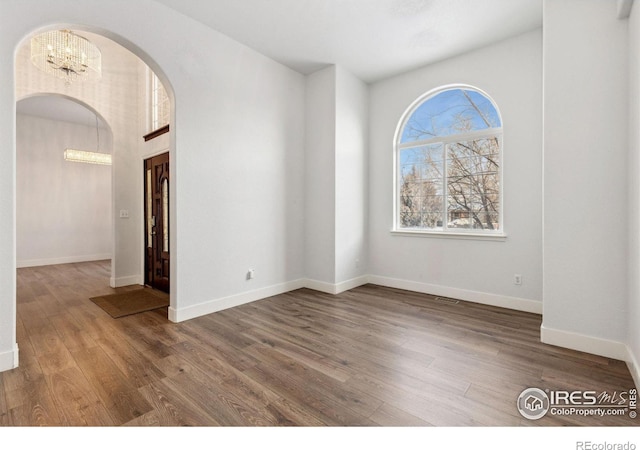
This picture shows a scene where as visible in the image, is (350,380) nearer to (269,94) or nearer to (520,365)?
(520,365)

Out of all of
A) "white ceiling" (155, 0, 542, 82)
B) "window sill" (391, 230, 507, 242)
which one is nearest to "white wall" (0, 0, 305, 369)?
"white ceiling" (155, 0, 542, 82)

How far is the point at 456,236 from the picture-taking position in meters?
4.12

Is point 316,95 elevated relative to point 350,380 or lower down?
elevated

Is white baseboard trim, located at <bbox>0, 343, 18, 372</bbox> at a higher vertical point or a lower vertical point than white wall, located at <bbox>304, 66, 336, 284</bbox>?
lower

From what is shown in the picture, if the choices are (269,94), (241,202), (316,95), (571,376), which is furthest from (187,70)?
(571,376)

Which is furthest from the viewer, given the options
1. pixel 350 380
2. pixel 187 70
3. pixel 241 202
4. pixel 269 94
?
pixel 269 94

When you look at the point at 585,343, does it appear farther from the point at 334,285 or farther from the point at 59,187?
the point at 59,187

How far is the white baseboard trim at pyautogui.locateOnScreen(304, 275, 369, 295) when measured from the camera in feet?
14.4

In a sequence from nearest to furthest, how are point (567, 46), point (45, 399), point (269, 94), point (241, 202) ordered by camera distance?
point (45, 399), point (567, 46), point (241, 202), point (269, 94)

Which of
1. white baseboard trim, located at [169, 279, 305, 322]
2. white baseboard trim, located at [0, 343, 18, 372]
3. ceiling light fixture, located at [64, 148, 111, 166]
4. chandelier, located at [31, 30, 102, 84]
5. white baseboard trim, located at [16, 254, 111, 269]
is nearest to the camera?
white baseboard trim, located at [0, 343, 18, 372]

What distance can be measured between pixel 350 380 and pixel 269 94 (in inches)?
147

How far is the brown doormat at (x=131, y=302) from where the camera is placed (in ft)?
11.8

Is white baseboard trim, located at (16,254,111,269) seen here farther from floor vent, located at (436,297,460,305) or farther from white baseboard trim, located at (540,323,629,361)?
white baseboard trim, located at (540,323,629,361)
